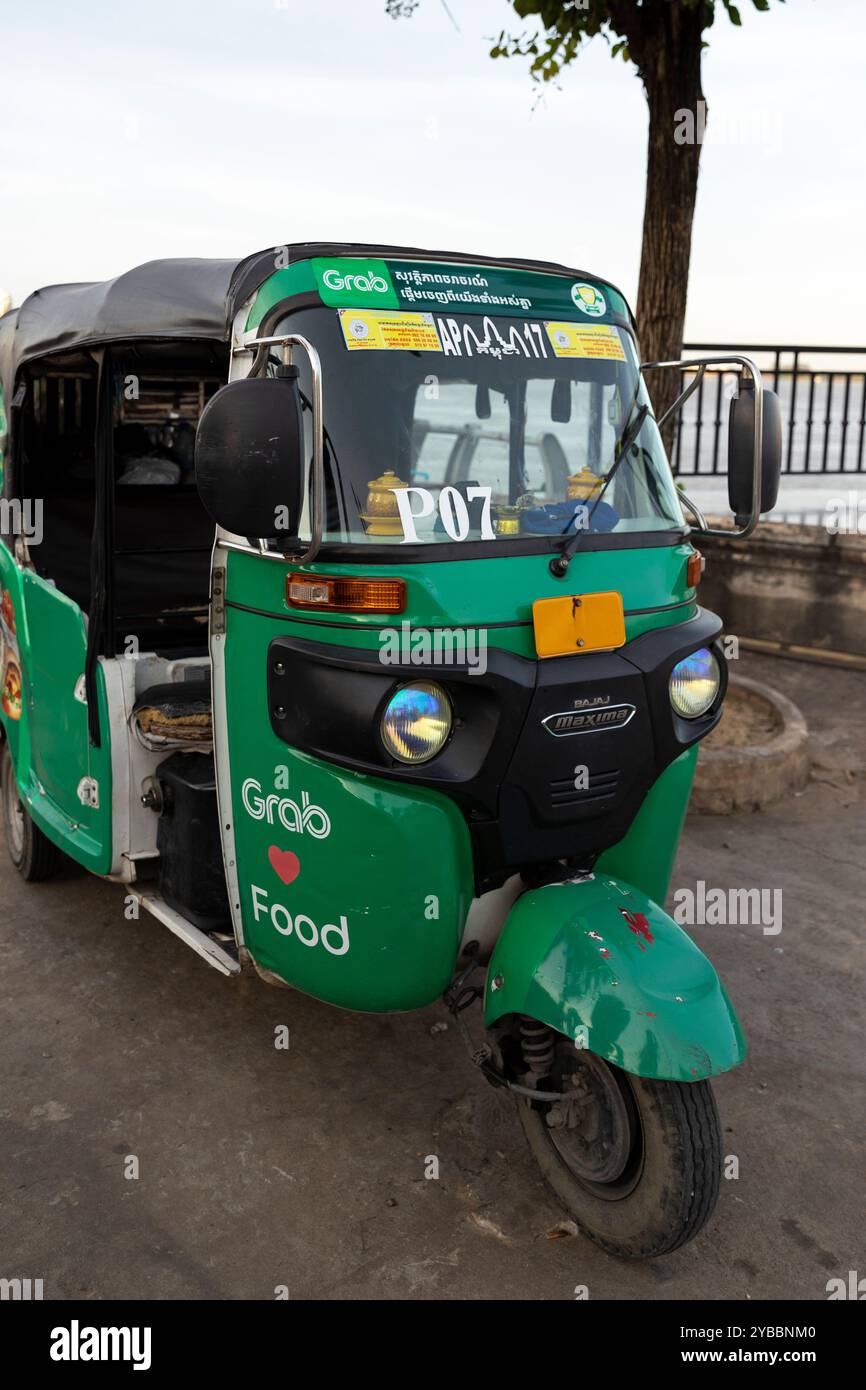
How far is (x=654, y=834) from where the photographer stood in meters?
3.40

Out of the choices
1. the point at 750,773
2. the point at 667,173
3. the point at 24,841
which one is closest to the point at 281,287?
the point at 24,841

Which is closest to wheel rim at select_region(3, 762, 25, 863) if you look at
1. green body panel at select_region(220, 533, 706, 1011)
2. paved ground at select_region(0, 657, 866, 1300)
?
paved ground at select_region(0, 657, 866, 1300)

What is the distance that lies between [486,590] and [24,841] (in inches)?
117

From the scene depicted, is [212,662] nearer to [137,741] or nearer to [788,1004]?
[137,741]

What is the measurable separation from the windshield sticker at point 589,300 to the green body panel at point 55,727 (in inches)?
77.0

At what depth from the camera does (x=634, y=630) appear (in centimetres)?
319

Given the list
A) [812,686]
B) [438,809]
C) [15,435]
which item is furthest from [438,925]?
[812,686]

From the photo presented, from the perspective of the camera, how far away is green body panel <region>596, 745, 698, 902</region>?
336 centimetres

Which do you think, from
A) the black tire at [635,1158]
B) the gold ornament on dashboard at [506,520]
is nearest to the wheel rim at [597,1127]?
the black tire at [635,1158]

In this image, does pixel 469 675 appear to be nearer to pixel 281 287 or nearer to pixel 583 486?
pixel 583 486

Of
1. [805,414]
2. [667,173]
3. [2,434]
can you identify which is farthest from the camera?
[805,414]

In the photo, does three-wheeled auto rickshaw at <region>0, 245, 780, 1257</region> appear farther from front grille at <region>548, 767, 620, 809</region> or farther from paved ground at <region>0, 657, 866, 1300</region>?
paved ground at <region>0, 657, 866, 1300</region>

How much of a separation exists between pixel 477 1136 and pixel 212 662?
5.13 feet

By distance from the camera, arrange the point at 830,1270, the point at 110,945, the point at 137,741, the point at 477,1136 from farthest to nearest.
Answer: the point at 110,945 → the point at 137,741 → the point at 477,1136 → the point at 830,1270
